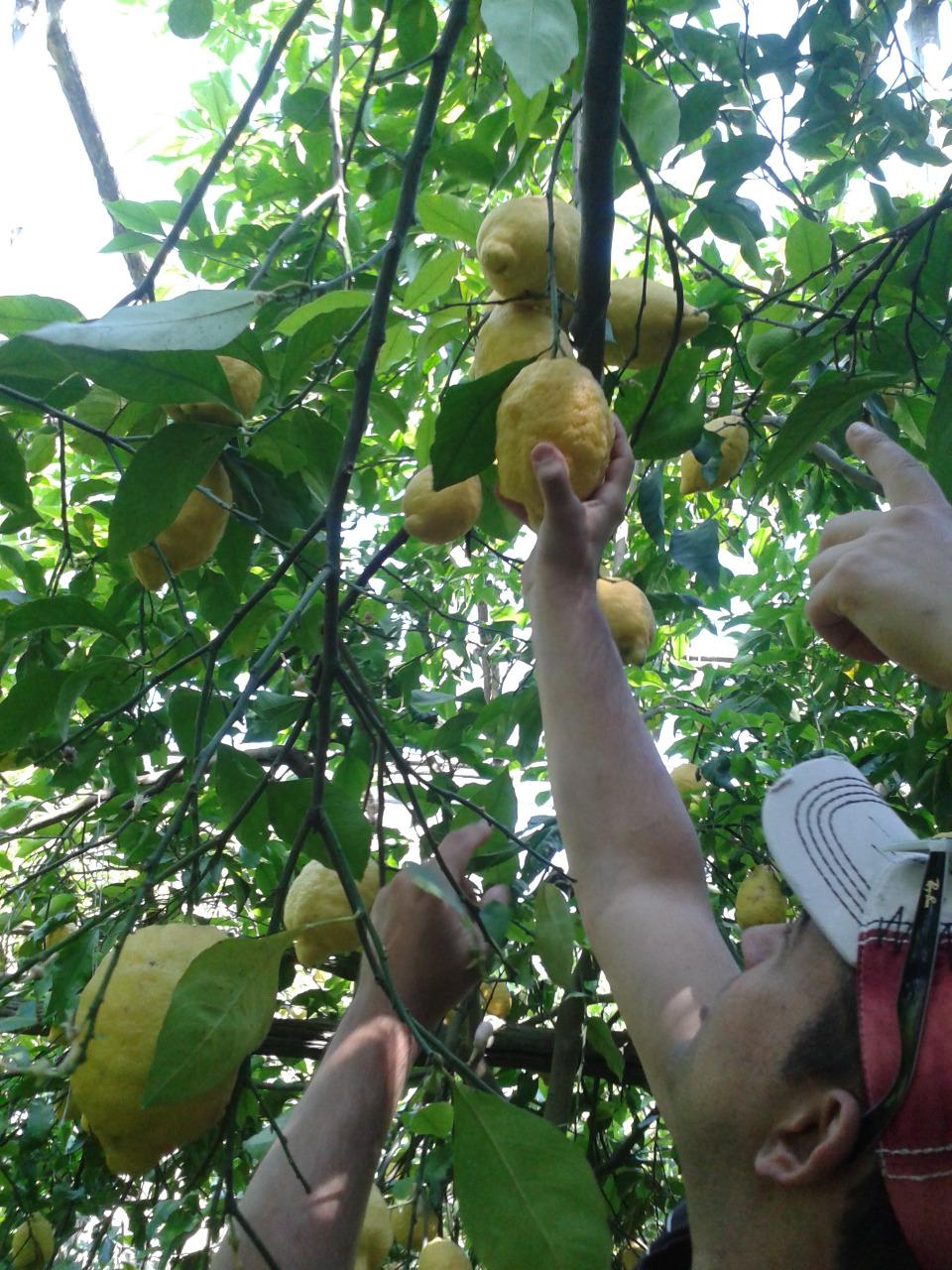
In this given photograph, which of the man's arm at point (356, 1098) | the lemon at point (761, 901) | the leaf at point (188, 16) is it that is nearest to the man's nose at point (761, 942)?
the man's arm at point (356, 1098)

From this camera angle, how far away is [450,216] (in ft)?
3.94

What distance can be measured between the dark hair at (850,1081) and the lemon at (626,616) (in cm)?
76

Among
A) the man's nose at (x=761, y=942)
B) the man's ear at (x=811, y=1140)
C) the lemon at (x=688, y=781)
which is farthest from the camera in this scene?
the lemon at (x=688, y=781)

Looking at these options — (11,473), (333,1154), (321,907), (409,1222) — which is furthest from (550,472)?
(409,1222)

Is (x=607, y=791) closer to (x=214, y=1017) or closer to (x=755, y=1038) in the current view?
(x=755, y=1038)

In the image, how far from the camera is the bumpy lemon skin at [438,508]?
1194mm

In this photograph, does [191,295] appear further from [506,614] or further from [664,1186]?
[506,614]

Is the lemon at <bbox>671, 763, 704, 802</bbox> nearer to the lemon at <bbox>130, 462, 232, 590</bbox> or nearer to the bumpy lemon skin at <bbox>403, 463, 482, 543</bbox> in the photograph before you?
the bumpy lemon skin at <bbox>403, 463, 482, 543</bbox>

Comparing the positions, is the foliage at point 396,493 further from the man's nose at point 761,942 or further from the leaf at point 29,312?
the man's nose at point 761,942

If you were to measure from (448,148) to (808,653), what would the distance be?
2043mm

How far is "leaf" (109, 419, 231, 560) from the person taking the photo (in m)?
0.87

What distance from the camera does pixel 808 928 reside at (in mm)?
862

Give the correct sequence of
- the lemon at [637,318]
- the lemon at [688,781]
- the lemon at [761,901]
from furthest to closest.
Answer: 1. the lemon at [688,781]
2. the lemon at [761,901]
3. the lemon at [637,318]

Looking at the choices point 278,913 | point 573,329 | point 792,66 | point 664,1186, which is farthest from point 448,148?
point 664,1186
